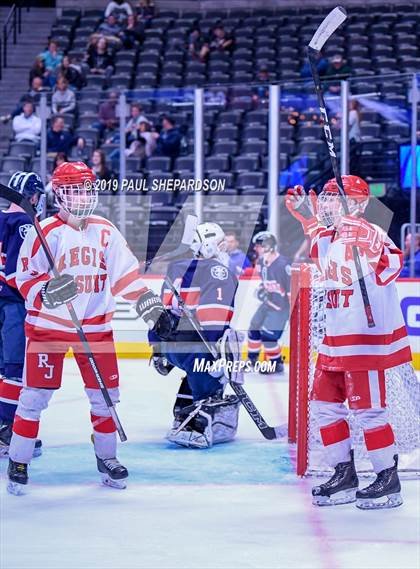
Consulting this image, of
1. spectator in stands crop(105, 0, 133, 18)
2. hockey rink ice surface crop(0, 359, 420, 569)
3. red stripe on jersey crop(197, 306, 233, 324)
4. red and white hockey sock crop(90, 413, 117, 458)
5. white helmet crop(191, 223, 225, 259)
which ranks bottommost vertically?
hockey rink ice surface crop(0, 359, 420, 569)

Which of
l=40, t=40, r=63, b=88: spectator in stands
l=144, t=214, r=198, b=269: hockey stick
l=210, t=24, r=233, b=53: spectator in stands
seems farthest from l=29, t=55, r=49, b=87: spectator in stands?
l=144, t=214, r=198, b=269: hockey stick

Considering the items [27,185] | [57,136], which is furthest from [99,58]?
[27,185]

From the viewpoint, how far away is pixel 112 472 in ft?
14.9

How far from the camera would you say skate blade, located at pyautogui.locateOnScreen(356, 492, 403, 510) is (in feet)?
14.0

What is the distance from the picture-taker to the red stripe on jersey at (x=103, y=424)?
449cm

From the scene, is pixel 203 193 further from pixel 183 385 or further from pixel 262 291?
pixel 183 385

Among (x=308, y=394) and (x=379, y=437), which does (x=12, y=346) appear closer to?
(x=308, y=394)

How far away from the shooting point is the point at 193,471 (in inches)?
193

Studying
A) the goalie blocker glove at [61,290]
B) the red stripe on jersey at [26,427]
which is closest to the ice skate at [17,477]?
the red stripe on jersey at [26,427]

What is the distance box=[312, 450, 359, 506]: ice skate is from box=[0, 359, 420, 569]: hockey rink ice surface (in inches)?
2.2

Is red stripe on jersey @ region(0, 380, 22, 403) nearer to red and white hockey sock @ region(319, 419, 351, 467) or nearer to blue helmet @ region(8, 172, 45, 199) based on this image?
blue helmet @ region(8, 172, 45, 199)

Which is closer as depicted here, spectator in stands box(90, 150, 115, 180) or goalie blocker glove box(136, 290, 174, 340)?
goalie blocker glove box(136, 290, 174, 340)

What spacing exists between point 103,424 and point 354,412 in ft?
3.09

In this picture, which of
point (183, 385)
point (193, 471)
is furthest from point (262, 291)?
point (193, 471)
